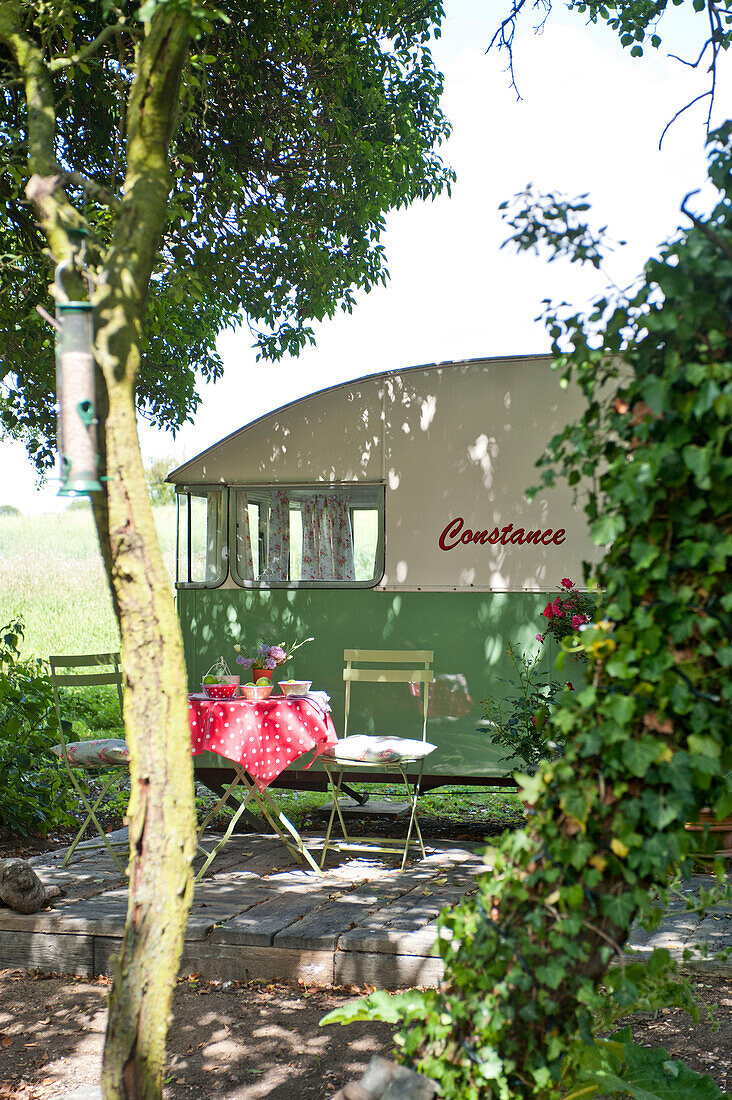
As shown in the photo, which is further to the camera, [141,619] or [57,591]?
[57,591]

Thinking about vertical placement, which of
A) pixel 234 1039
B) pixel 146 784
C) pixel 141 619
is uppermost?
pixel 141 619

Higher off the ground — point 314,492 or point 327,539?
point 314,492

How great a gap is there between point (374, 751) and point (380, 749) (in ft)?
0.11

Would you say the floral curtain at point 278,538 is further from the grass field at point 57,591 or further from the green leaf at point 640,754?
the grass field at point 57,591

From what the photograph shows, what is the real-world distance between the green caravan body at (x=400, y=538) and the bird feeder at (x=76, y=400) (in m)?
4.24

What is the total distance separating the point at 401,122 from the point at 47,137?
21.5 ft

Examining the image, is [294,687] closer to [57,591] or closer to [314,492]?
[314,492]

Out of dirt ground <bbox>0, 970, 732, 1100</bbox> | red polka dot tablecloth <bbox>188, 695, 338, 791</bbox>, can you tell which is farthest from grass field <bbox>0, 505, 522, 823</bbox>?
dirt ground <bbox>0, 970, 732, 1100</bbox>

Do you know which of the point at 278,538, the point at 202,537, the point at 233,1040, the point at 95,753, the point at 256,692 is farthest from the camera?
the point at 202,537

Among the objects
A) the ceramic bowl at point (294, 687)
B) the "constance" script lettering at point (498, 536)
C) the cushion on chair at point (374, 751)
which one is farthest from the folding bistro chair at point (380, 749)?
the "constance" script lettering at point (498, 536)

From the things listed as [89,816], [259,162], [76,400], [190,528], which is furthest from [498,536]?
[76,400]

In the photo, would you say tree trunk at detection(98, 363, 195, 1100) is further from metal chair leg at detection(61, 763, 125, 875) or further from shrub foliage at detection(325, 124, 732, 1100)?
metal chair leg at detection(61, 763, 125, 875)

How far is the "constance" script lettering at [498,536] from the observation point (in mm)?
6035

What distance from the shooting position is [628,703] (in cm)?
182
